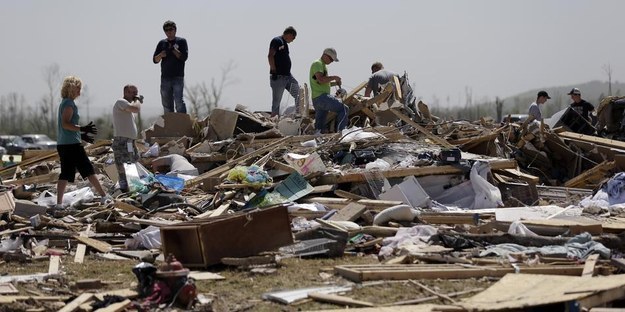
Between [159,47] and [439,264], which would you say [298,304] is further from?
[159,47]

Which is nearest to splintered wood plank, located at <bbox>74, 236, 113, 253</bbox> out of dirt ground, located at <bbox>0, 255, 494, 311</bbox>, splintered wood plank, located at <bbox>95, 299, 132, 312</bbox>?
dirt ground, located at <bbox>0, 255, 494, 311</bbox>

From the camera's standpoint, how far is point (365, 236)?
30.5 feet

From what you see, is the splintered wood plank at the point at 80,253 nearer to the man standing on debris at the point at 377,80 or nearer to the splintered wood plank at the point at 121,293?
the splintered wood plank at the point at 121,293

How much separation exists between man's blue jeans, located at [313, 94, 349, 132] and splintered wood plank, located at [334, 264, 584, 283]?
6998mm

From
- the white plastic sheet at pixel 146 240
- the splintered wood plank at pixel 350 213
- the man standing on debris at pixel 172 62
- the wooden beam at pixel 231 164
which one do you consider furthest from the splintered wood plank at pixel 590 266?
the man standing on debris at pixel 172 62

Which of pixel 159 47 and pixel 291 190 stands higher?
pixel 159 47

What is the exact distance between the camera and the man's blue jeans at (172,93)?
15430 millimetres

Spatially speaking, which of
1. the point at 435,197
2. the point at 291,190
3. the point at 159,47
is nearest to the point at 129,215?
the point at 291,190

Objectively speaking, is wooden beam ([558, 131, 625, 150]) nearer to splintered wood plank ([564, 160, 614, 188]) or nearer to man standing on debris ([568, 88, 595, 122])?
splintered wood plank ([564, 160, 614, 188])

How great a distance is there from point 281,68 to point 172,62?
188 centimetres

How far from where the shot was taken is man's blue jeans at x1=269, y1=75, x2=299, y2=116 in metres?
15.7

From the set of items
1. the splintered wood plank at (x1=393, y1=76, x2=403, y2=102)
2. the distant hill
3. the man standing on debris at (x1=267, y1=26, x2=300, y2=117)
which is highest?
the man standing on debris at (x1=267, y1=26, x2=300, y2=117)

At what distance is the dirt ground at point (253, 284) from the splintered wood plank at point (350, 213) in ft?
5.14

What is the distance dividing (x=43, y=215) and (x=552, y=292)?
259 inches
